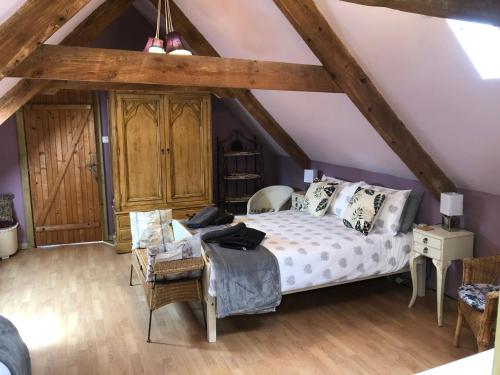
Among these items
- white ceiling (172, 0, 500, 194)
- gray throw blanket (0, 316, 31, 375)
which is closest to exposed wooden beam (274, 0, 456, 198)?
white ceiling (172, 0, 500, 194)

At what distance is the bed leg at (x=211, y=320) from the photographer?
2998 mm

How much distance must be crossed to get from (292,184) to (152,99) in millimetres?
2389

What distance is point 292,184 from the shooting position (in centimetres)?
609

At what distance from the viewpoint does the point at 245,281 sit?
303 cm

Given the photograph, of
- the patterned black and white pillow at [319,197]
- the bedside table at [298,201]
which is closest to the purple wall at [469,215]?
the patterned black and white pillow at [319,197]

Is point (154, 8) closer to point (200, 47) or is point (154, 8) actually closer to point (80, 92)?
point (200, 47)

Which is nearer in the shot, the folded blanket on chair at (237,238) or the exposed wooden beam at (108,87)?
the folded blanket on chair at (237,238)

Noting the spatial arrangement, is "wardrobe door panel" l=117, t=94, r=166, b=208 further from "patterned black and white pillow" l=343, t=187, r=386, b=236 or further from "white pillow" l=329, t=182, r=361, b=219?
"patterned black and white pillow" l=343, t=187, r=386, b=236

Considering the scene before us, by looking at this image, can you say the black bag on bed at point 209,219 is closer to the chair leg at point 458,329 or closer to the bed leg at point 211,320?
the bed leg at point 211,320

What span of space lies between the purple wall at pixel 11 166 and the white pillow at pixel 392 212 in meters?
4.45

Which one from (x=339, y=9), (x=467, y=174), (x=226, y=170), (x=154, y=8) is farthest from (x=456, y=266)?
(x=154, y=8)

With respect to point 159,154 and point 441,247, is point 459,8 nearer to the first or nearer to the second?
point 441,247

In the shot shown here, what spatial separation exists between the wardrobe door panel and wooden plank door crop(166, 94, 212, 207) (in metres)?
0.13

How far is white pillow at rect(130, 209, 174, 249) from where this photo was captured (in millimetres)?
3877
